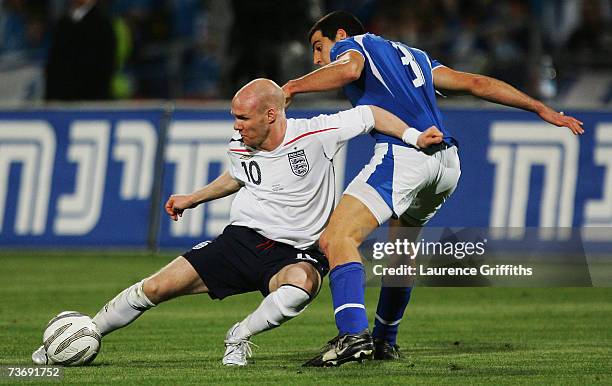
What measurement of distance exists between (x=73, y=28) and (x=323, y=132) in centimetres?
964

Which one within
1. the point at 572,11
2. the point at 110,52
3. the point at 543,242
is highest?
the point at 572,11

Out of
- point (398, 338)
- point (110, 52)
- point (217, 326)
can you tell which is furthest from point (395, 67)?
point (110, 52)

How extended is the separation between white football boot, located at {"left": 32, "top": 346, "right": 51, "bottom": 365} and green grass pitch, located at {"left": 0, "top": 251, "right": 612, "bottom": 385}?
197 millimetres

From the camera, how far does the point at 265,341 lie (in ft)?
31.0

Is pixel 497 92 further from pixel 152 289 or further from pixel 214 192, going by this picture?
pixel 152 289

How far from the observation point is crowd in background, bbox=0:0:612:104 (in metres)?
17.2

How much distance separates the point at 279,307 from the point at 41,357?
145 cm

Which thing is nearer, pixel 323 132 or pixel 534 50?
pixel 323 132

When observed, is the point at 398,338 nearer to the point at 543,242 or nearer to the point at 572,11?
the point at 543,242

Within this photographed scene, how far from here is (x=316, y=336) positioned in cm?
965

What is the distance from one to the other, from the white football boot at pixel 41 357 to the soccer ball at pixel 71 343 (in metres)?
0.03

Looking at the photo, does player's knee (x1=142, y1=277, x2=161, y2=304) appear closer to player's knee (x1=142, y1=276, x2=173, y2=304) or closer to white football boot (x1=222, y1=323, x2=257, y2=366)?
player's knee (x1=142, y1=276, x2=173, y2=304)

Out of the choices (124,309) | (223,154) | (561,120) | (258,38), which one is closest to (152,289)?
(124,309)

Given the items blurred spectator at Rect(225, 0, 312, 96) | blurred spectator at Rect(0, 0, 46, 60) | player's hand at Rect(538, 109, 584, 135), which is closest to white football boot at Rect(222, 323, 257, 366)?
player's hand at Rect(538, 109, 584, 135)
